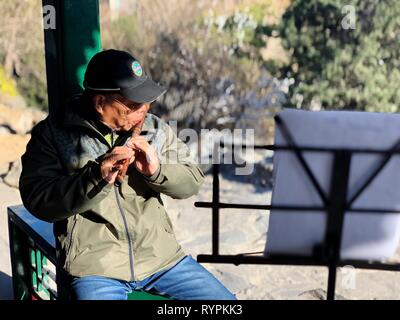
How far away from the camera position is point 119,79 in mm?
2008

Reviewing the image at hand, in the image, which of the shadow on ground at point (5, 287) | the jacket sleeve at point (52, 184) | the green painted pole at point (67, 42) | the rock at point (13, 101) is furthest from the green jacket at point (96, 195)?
the rock at point (13, 101)

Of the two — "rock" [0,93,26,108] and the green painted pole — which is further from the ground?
the green painted pole

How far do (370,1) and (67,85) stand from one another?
239 inches

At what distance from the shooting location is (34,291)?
9.66 feet

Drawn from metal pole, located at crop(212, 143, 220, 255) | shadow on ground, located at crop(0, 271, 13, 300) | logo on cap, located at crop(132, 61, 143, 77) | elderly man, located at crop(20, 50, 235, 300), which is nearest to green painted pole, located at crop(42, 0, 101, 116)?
elderly man, located at crop(20, 50, 235, 300)

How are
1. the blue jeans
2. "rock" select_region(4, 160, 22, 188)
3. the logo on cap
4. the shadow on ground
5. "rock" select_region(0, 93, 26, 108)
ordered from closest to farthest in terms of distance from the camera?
the logo on cap, the blue jeans, the shadow on ground, "rock" select_region(4, 160, 22, 188), "rock" select_region(0, 93, 26, 108)

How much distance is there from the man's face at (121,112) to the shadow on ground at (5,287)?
5.78 ft

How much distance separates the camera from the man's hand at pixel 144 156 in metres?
1.89

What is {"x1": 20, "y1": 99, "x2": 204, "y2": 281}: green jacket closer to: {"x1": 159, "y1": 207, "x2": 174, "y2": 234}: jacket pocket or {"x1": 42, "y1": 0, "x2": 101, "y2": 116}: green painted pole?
{"x1": 159, "y1": 207, "x2": 174, "y2": 234}: jacket pocket

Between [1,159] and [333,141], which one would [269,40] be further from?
[333,141]

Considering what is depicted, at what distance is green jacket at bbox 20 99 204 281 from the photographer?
77.0 inches

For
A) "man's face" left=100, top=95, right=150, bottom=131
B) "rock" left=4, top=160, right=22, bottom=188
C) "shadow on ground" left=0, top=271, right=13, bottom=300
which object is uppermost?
"man's face" left=100, top=95, right=150, bottom=131

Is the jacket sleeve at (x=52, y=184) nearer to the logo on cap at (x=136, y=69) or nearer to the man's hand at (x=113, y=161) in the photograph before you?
the man's hand at (x=113, y=161)

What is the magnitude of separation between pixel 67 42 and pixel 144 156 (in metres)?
0.70
